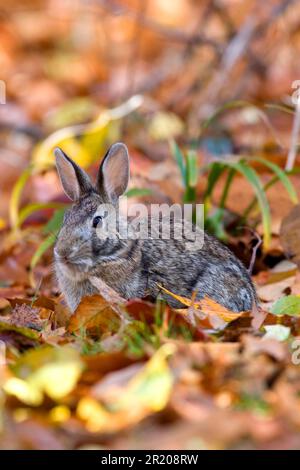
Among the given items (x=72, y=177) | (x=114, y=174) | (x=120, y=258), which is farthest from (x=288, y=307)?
(x=72, y=177)

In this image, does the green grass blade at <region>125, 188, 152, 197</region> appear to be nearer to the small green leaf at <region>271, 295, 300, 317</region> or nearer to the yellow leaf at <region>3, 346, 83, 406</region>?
the small green leaf at <region>271, 295, 300, 317</region>

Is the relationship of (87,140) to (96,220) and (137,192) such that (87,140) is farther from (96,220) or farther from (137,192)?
Result: (96,220)

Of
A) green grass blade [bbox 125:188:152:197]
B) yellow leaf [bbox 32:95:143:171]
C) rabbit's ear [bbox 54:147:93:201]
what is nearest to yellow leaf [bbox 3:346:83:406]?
rabbit's ear [bbox 54:147:93:201]

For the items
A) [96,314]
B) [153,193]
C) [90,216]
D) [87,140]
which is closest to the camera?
[96,314]

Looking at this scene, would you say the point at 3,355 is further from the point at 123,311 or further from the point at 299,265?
the point at 299,265

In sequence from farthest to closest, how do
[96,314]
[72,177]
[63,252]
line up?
[72,177]
[63,252]
[96,314]

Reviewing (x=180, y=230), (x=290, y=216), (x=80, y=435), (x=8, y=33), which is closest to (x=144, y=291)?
(x=180, y=230)
